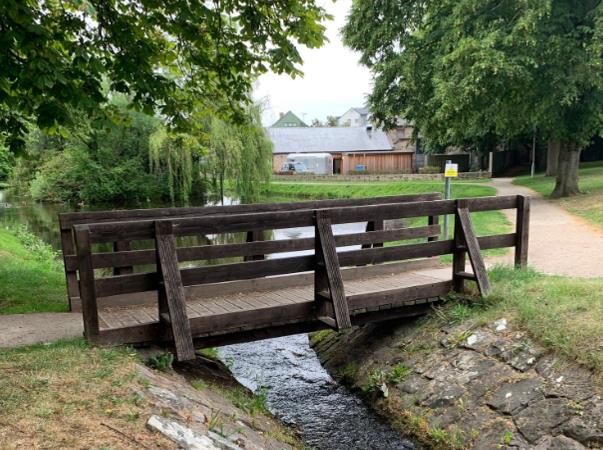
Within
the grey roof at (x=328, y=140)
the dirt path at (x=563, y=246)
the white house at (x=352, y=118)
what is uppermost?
the white house at (x=352, y=118)

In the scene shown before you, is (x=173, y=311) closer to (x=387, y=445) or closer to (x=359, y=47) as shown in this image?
(x=387, y=445)

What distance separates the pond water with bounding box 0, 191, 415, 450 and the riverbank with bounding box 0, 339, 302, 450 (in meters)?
0.61

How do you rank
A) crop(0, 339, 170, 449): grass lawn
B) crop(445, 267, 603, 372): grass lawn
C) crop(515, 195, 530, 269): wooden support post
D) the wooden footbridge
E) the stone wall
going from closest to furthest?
crop(0, 339, 170, 449): grass lawn, the stone wall, crop(445, 267, 603, 372): grass lawn, the wooden footbridge, crop(515, 195, 530, 269): wooden support post

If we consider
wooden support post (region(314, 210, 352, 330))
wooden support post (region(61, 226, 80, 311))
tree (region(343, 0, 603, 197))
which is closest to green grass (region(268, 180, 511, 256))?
tree (region(343, 0, 603, 197))

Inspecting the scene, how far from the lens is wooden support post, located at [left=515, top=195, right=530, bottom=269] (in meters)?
7.24

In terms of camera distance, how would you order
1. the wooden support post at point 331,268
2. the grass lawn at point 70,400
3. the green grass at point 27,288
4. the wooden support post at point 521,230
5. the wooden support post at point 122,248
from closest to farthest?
the grass lawn at point 70,400 → the wooden support post at point 331,268 → the wooden support post at point 122,248 → the wooden support post at point 521,230 → the green grass at point 27,288

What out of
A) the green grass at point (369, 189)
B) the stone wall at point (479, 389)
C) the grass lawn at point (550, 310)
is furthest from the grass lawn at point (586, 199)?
the stone wall at point (479, 389)

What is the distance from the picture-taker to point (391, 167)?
5116 cm

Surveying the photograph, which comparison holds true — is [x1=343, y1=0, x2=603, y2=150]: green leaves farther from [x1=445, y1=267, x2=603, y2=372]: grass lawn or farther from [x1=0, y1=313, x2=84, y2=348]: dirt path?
[x1=0, y1=313, x2=84, y2=348]: dirt path

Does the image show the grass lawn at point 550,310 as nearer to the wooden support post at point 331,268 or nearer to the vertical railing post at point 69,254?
the wooden support post at point 331,268

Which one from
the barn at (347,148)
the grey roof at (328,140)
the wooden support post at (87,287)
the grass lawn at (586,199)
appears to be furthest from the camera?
the grey roof at (328,140)

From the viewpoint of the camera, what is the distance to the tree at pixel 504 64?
17578 mm

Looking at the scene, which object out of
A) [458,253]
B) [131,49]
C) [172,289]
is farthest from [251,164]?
[172,289]

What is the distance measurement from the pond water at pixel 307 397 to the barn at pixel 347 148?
142 feet
